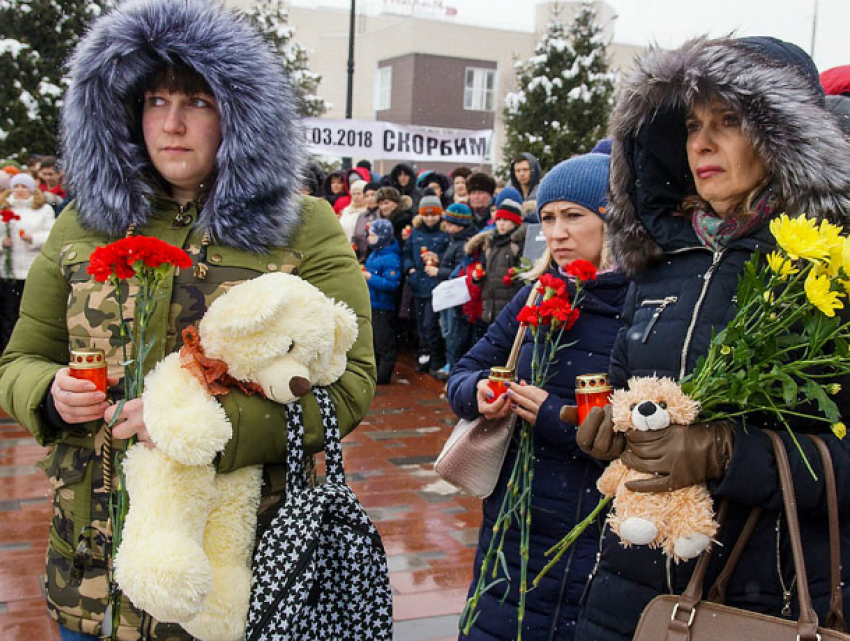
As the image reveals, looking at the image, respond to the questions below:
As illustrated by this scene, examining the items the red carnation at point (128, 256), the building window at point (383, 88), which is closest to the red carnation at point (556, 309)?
the red carnation at point (128, 256)

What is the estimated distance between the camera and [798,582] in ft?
5.64

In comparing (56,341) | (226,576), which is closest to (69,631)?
(226,576)

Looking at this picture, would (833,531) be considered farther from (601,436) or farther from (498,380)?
(498,380)

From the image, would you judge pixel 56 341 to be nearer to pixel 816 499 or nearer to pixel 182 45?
pixel 182 45

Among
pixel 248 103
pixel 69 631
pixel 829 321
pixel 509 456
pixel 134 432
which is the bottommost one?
pixel 69 631


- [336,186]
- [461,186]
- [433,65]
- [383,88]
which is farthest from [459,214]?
[383,88]

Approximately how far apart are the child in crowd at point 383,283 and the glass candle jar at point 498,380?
678cm

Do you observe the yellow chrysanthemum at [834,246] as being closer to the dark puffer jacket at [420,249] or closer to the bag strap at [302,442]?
the bag strap at [302,442]

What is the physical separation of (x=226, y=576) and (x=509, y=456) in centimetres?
118

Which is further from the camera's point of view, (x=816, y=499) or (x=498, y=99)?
(x=498, y=99)

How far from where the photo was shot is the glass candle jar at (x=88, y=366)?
2041 millimetres

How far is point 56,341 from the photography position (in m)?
2.38

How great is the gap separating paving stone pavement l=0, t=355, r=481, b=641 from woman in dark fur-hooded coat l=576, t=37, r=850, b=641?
2064mm

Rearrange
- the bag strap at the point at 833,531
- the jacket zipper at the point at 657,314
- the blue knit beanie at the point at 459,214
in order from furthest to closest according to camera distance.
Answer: the blue knit beanie at the point at 459,214
the jacket zipper at the point at 657,314
the bag strap at the point at 833,531
